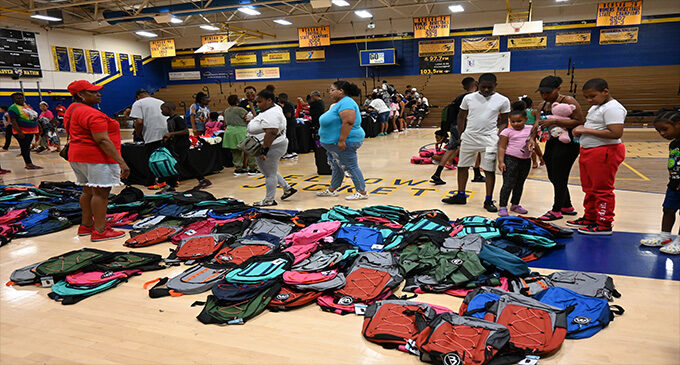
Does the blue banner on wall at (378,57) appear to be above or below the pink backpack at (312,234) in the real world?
above

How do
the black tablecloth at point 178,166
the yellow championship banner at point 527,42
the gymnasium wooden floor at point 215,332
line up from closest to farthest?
the gymnasium wooden floor at point 215,332, the black tablecloth at point 178,166, the yellow championship banner at point 527,42

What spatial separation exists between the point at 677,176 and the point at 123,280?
4658 millimetres

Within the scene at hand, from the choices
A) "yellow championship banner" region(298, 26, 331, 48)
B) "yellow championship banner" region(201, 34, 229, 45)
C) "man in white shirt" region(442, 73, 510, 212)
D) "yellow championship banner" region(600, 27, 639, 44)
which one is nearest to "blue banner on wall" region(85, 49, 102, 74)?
"yellow championship banner" region(201, 34, 229, 45)

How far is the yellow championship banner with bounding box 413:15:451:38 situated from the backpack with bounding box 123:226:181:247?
601 inches

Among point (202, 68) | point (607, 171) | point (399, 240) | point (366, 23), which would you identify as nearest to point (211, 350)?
point (399, 240)

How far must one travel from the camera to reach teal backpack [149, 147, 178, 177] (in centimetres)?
604

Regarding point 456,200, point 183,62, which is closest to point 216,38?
point 183,62

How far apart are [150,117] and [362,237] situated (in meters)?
4.40

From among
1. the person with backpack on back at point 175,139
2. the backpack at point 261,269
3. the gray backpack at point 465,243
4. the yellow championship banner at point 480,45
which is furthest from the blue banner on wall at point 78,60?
the gray backpack at point 465,243

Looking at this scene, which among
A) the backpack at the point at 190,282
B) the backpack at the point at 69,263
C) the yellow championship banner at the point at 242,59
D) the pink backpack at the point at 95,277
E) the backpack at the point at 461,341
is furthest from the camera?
the yellow championship banner at the point at 242,59

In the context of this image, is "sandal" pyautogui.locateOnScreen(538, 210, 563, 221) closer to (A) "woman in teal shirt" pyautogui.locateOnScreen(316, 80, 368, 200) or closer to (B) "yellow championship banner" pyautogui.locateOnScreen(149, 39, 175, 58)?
(A) "woman in teal shirt" pyautogui.locateOnScreen(316, 80, 368, 200)

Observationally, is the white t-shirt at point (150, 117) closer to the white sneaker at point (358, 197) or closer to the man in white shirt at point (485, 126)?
the white sneaker at point (358, 197)

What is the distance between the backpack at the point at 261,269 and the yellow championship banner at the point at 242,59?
21.2 metres

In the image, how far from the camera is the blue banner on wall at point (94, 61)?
20484 millimetres
